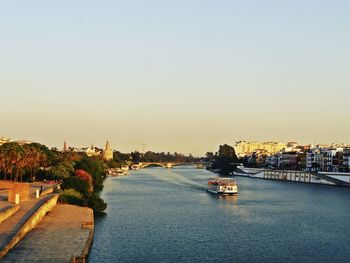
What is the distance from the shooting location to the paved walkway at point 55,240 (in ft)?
94.4

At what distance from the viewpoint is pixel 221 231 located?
45.2 meters

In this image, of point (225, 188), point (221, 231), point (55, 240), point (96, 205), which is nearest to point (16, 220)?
point (55, 240)

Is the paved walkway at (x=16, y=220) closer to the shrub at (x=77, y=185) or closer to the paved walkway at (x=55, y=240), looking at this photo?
the paved walkway at (x=55, y=240)

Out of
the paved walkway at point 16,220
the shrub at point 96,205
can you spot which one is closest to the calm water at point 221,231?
the shrub at point 96,205

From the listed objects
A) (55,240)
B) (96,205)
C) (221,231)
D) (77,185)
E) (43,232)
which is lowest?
(221,231)

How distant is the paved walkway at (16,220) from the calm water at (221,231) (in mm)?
5139

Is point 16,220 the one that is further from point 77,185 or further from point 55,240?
point 77,185

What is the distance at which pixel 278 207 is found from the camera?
212 ft

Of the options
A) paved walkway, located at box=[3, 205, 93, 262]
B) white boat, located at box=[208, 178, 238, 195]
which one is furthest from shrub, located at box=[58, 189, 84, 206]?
white boat, located at box=[208, 178, 238, 195]

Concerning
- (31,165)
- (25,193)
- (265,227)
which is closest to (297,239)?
(265,227)

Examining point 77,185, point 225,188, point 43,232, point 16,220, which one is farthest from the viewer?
point 225,188

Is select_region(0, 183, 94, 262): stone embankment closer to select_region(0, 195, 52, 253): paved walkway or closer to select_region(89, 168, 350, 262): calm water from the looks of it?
select_region(0, 195, 52, 253): paved walkway

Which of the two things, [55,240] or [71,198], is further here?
[71,198]

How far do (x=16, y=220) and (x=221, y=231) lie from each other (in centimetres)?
1744
